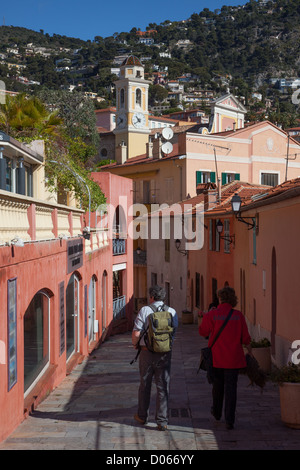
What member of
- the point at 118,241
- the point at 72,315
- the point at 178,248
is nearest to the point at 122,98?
the point at 178,248

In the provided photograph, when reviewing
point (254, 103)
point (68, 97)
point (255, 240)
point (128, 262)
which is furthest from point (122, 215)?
point (254, 103)

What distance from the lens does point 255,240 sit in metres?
16.8

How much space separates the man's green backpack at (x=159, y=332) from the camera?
8016mm

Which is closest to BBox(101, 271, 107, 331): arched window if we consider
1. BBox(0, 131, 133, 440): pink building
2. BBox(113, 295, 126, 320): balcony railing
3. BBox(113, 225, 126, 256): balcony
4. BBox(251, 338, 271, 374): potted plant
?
BBox(0, 131, 133, 440): pink building

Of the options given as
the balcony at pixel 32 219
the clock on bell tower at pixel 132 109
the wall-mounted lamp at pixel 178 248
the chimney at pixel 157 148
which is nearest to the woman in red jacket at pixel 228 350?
the balcony at pixel 32 219

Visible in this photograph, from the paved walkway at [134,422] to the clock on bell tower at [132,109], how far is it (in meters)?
58.7

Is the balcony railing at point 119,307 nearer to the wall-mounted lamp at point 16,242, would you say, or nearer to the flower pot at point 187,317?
the flower pot at point 187,317

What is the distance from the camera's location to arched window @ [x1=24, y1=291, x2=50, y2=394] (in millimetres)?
9734

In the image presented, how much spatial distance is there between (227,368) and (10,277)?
2.83 m

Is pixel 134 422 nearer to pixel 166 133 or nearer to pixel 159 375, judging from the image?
pixel 159 375

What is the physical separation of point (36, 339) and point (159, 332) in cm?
350

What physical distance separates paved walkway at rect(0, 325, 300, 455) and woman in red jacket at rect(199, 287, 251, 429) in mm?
404

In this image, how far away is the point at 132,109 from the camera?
71000mm

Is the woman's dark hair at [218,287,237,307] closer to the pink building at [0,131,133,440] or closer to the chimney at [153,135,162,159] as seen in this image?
the pink building at [0,131,133,440]
